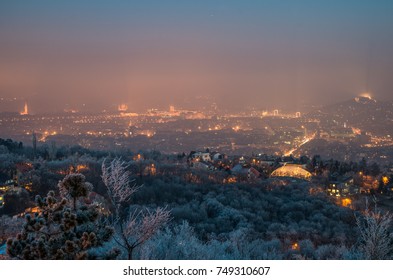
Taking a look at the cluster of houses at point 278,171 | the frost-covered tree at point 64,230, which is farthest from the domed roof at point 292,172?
the frost-covered tree at point 64,230

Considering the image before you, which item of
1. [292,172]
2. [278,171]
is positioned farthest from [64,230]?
[278,171]

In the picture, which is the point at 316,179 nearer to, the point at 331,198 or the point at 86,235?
the point at 331,198

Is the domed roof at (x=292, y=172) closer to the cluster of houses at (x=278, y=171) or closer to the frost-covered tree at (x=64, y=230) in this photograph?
the cluster of houses at (x=278, y=171)

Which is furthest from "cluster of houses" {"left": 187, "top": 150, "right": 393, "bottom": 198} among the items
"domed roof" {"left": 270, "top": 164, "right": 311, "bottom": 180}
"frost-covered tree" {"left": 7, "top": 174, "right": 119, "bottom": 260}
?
"frost-covered tree" {"left": 7, "top": 174, "right": 119, "bottom": 260}

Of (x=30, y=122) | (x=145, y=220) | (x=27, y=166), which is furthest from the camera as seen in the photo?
(x=27, y=166)
